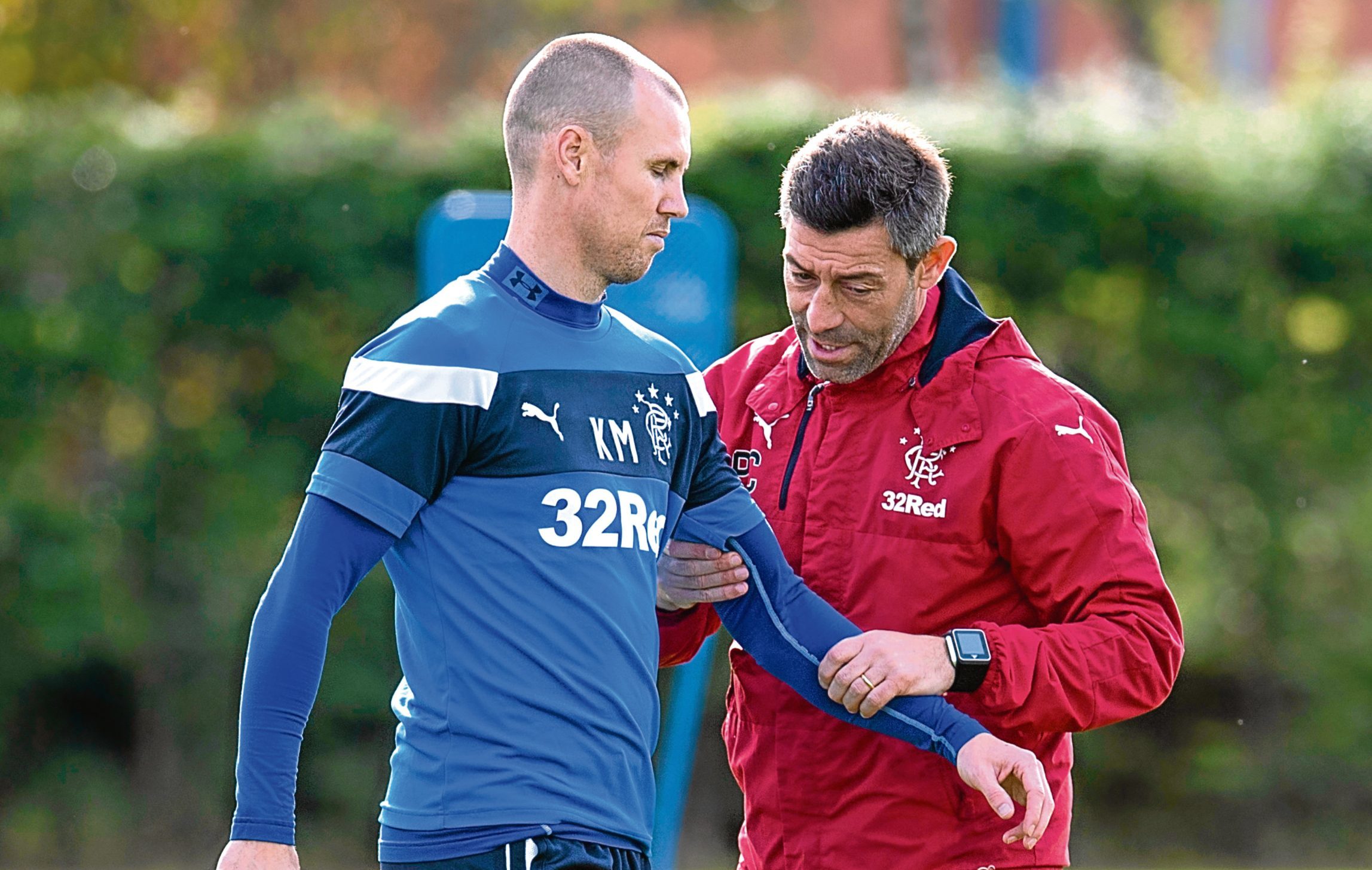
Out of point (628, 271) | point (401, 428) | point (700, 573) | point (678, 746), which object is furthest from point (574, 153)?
point (678, 746)

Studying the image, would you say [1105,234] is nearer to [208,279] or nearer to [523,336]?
[208,279]

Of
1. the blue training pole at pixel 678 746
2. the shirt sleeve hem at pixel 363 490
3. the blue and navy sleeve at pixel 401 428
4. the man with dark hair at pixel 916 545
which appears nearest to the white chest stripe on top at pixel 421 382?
the blue and navy sleeve at pixel 401 428

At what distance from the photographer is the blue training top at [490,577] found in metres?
2.28

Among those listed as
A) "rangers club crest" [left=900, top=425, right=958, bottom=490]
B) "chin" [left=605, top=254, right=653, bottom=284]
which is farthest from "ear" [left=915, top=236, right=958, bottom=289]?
"chin" [left=605, top=254, right=653, bottom=284]

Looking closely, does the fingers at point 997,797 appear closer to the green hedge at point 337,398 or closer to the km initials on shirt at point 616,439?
the km initials on shirt at point 616,439

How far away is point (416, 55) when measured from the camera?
52.5ft

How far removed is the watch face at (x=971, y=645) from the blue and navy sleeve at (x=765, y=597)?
0.16m

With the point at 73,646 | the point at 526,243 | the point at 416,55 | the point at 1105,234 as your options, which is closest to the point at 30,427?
the point at 73,646

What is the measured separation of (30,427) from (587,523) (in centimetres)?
512

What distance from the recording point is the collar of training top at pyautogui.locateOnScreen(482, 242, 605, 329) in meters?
2.53

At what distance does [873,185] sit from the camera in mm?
2947

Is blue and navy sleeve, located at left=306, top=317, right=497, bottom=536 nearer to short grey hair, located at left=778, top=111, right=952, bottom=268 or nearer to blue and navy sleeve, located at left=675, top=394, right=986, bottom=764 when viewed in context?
blue and navy sleeve, located at left=675, top=394, right=986, bottom=764

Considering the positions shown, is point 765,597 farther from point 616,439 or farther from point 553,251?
point 553,251

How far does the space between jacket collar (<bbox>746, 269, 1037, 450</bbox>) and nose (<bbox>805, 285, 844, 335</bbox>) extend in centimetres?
13
